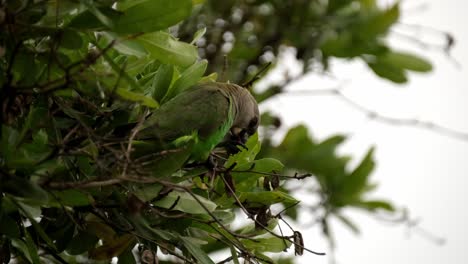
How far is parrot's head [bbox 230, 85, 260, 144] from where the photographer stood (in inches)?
79.2

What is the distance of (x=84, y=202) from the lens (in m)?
1.43

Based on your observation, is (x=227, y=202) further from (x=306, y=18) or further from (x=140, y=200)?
(x=306, y=18)

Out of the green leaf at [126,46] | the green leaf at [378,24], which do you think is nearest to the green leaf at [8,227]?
the green leaf at [126,46]

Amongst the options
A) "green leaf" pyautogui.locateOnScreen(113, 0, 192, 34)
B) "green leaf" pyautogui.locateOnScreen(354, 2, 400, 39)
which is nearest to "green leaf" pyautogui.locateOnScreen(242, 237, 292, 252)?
"green leaf" pyautogui.locateOnScreen(113, 0, 192, 34)

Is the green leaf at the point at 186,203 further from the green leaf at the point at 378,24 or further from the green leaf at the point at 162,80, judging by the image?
the green leaf at the point at 378,24

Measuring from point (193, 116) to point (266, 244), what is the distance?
0.99 feet

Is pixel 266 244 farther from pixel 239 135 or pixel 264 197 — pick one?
pixel 239 135

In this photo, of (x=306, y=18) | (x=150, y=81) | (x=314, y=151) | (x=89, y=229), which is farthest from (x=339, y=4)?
(x=89, y=229)

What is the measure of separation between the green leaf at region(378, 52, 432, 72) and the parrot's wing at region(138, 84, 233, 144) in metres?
1.22

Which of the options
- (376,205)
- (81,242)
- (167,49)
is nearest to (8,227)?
(81,242)

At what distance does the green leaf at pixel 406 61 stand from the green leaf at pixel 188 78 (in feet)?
4.58

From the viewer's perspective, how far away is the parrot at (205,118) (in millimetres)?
1683

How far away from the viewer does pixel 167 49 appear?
1547 mm

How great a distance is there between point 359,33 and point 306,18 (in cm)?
23
